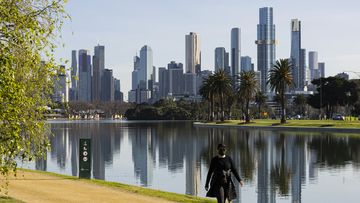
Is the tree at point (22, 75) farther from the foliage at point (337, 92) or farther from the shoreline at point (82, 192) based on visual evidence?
the foliage at point (337, 92)

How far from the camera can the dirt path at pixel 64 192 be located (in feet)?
63.4

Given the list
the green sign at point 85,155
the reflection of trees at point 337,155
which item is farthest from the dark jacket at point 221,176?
the reflection of trees at point 337,155

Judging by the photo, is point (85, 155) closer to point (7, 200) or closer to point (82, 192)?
point (82, 192)

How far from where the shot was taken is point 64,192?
21.0m

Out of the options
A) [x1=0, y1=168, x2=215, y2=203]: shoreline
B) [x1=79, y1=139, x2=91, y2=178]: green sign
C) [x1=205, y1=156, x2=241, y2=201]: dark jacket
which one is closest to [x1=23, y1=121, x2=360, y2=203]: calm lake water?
[x1=79, y1=139, x2=91, y2=178]: green sign

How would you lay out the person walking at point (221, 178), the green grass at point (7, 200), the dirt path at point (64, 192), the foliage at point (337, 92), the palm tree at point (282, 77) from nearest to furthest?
the person walking at point (221, 178) < the green grass at point (7, 200) < the dirt path at point (64, 192) < the palm tree at point (282, 77) < the foliage at point (337, 92)

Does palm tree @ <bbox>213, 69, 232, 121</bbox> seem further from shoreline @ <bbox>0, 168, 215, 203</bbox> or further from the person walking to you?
the person walking

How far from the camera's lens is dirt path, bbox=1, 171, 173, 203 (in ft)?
63.4

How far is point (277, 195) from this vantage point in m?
27.3

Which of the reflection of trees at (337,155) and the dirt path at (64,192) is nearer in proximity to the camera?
the dirt path at (64,192)

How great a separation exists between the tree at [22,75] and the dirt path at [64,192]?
229 inches

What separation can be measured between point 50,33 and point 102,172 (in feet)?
88.0

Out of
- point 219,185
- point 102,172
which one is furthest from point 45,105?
point 102,172

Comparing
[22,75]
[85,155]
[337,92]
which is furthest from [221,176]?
[337,92]
